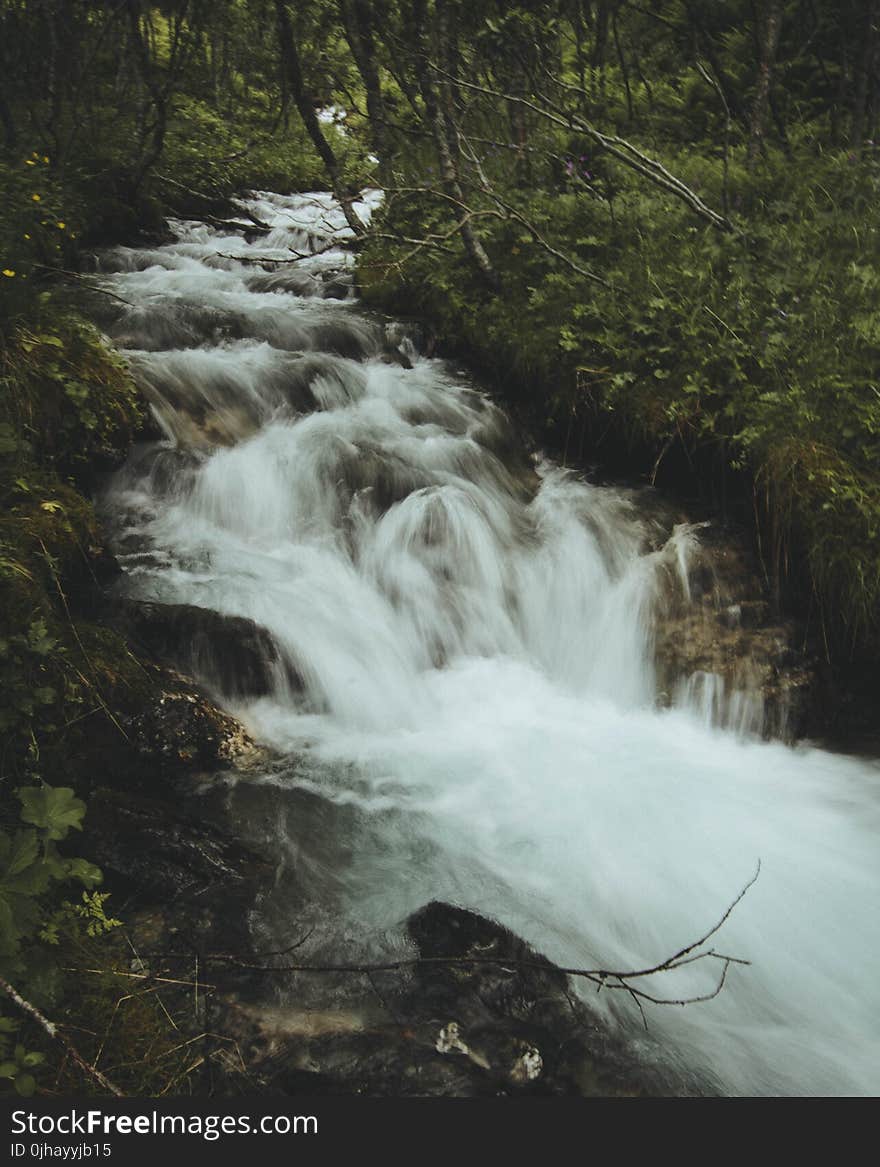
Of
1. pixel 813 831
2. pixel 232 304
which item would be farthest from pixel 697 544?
pixel 232 304

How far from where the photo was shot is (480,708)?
4.65 metres

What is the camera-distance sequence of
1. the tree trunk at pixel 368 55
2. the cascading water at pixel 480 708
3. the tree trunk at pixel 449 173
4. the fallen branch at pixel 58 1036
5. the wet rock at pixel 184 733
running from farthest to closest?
the tree trunk at pixel 368 55 → the tree trunk at pixel 449 173 → the wet rock at pixel 184 733 → the cascading water at pixel 480 708 → the fallen branch at pixel 58 1036

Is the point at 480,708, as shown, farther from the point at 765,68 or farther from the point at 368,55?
the point at 368,55

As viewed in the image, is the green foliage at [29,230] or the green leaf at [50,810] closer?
the green leaf at [50,810]

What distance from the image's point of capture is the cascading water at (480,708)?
10.8ft

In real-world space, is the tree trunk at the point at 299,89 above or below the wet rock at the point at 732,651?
above

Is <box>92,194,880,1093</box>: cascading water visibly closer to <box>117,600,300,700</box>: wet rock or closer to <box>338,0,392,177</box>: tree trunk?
<box>117,600,300,700</box>: wet rock

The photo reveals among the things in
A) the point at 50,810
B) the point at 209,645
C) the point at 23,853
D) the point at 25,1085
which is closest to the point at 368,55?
the point at 209,645

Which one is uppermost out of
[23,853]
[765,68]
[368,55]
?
[765,68]

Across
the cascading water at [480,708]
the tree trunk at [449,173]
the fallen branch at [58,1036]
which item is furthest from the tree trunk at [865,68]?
the fallen branch at [58,1036]

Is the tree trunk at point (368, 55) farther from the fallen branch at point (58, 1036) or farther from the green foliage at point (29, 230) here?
the fallen branch at point (58, 1036)

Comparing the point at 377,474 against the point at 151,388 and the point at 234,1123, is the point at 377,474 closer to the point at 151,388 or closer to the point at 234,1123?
the point at 151,388

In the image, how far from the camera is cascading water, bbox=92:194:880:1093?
10.8 feet

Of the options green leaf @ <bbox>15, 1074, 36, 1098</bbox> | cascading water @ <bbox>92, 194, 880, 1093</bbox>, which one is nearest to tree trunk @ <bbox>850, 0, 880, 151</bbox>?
cascading water @ <bbox>92, 194, 880, 1093</bbox>
